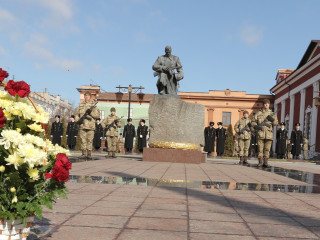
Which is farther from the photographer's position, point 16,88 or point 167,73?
point 167,73

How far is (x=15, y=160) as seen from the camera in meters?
1.83

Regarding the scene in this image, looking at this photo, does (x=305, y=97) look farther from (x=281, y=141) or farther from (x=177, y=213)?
(x=177, y=213)

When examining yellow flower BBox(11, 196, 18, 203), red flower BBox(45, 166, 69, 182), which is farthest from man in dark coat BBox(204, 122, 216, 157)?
yellow flower BBox(11, 196, 18, 203)

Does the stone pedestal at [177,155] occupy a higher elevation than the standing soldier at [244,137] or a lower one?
lower

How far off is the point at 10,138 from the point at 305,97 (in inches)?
1202

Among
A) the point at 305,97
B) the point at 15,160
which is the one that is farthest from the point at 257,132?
the point at 305,97

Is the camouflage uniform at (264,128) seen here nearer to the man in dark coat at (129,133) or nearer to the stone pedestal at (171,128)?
the stone pedestal at (171,128)

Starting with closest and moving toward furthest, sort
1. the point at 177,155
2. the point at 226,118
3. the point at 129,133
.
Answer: the point at 177,155 → the point at 129,133 → the point at 226,118

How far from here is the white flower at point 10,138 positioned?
1.84 meters

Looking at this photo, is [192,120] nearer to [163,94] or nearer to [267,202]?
[163,94]


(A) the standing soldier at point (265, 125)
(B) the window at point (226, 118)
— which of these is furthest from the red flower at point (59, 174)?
(B) the window at point (226, 118)

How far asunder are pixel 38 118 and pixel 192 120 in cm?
946

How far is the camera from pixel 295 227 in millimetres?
3035

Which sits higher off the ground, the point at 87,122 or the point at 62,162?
the point at 87,122
